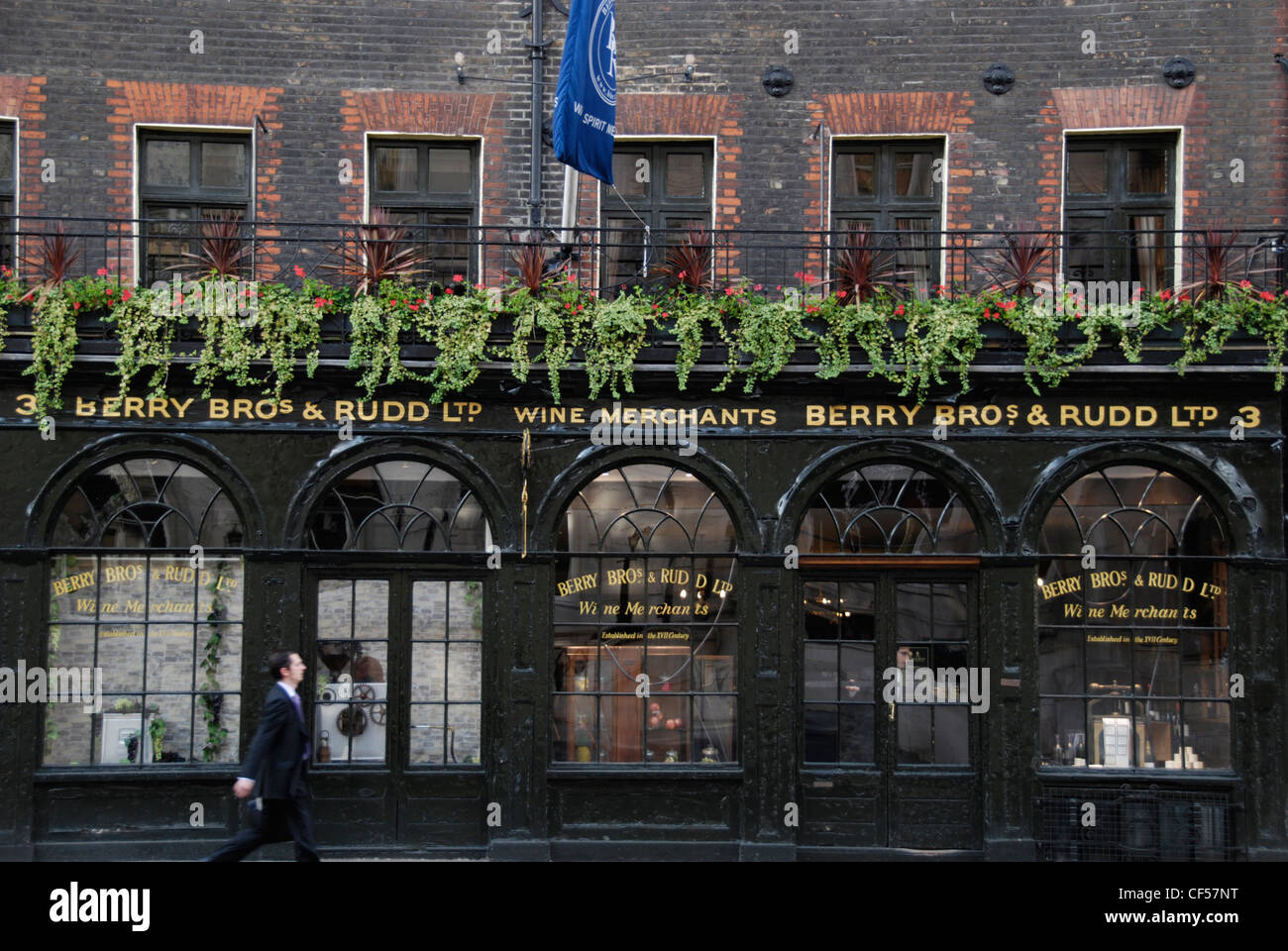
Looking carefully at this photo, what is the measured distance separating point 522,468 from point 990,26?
6131 mm

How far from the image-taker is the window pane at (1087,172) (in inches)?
430

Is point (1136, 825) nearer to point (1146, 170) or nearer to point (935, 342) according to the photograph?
point (935, 342)

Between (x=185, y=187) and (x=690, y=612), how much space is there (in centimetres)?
620

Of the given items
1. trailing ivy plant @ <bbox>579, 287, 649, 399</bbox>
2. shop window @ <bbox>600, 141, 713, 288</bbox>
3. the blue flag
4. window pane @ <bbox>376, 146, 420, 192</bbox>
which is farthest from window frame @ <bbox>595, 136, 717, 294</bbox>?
window pane @ <bbox>376, 146, 420, 192</bbox>

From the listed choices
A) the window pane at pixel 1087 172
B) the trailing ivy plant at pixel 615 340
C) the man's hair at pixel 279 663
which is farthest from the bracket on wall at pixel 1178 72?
the man's hair at pixel 279 663

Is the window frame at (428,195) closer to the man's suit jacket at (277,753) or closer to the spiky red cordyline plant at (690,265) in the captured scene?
Answer: the spiky red cordyline plant at (690,265)

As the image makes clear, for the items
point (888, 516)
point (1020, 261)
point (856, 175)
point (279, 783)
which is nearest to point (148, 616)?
point (279, 783)

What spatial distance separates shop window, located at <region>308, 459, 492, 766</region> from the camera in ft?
33.4

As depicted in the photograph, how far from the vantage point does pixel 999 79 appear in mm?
10781

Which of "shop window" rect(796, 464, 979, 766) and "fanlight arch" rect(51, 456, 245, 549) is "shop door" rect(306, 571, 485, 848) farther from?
"shop window" rect(796, 464, 979, 766)

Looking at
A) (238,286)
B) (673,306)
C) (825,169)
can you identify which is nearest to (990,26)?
(825,169)

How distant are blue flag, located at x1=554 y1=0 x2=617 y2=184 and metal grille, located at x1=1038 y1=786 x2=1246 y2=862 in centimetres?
683

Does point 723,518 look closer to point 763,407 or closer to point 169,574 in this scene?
point 763,407

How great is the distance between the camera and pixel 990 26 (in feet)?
35.6
